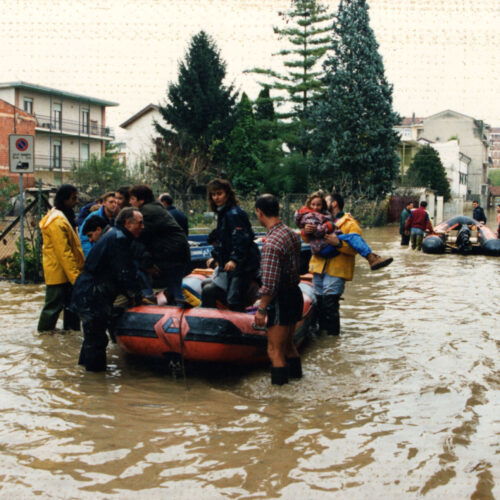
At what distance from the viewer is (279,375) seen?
21.7ft

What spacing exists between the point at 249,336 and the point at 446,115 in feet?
299

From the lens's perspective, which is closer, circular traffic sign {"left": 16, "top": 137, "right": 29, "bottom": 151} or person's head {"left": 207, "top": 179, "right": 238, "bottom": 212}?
person's head {"left": 207, "top": 179, "right": 238, "bottom": 212}

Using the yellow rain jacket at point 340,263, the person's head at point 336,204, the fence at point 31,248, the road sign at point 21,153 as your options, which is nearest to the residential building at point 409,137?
the fence at point 31,248

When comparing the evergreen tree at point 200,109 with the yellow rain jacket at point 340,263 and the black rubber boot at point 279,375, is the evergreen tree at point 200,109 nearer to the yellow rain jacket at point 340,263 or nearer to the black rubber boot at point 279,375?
the yellow rain jacket at point 340,263

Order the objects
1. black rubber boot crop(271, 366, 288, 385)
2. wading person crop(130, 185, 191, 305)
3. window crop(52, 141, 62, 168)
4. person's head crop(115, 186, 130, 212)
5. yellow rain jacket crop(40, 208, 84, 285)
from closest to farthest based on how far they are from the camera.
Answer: black rubber boot crop(271, 366, 288, 385), wading person crop(130, 185, 191, 305), yellow rain jacket crop(40, 208, 84, 285), person's head crop(115, 186, 130, 212), window crop(52, 141, 62, 168)

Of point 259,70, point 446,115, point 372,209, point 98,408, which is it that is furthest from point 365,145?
point 446,115

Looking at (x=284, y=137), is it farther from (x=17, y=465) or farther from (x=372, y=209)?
(x=17, y=465)

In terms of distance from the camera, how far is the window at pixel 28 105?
50931 millimetres

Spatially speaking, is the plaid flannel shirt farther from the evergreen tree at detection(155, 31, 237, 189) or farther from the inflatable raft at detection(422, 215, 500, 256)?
the evergreen tree at detection(155, 31, 237, 189)

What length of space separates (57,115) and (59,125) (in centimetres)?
82

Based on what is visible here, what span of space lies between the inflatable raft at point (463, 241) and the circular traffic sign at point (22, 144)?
13844 mm

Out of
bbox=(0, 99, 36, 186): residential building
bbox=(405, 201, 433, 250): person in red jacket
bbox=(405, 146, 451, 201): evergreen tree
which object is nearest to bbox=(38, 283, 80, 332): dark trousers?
bbox=(405, 201, 433, 250): person in red jacket

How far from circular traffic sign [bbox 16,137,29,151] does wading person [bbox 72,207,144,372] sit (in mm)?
6304

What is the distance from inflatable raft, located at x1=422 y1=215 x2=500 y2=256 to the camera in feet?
71.0
